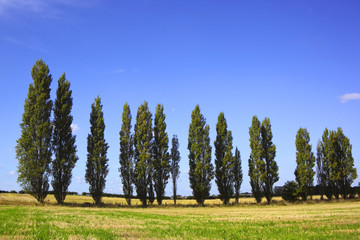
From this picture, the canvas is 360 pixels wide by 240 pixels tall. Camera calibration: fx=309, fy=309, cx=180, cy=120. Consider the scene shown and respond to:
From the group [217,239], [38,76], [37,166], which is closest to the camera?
[217,239]

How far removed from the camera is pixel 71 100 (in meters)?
51.2

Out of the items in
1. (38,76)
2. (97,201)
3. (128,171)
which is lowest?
(97,201)

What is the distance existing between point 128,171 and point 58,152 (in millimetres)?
12420

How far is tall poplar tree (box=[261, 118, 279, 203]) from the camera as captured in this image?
192ft

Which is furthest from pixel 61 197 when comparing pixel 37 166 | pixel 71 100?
pixel 71 100

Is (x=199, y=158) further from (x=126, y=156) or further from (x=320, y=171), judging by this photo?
(x=320, y=171)

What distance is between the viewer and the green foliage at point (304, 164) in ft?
206

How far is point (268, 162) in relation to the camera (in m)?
60.8

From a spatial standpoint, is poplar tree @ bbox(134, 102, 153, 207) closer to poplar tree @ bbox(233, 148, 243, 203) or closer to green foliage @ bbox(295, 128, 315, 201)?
A: poplar tree @ bbox(233, 148, 243, 203)

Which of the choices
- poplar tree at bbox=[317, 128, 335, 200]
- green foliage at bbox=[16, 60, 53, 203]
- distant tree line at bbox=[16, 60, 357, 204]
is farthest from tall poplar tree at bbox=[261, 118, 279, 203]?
green foliage at bbox=[16, 60, 53, 203]

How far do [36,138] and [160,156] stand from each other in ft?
70.2

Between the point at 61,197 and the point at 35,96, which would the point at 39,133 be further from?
the point at 61,197

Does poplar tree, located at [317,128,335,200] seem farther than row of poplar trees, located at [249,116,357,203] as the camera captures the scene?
Yes

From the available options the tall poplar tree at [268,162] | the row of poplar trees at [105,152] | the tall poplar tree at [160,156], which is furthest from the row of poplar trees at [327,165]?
the tall poplar tree at [160,156]
